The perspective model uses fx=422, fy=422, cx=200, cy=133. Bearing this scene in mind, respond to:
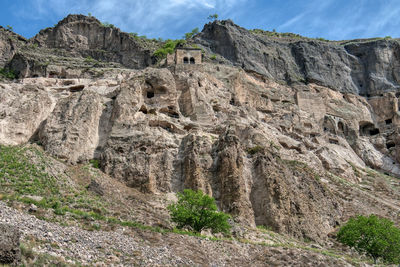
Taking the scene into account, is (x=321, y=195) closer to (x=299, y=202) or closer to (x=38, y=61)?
(x=299, y=202)

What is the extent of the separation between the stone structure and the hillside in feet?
13.5

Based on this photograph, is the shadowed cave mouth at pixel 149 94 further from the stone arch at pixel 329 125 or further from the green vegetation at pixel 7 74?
the stone arch at pixel 329 125

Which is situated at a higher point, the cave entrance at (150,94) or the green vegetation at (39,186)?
the cave entrance at (150,94)

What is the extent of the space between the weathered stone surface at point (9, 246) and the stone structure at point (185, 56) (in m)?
52.0

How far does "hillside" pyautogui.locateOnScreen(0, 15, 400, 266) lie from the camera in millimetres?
21000

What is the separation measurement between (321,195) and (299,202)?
194 inches

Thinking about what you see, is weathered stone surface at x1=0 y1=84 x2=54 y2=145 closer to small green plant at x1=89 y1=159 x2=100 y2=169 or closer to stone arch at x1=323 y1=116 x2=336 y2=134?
small green plant at x1=89 y1=159 x2=100 y2=169

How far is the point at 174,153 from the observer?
37344 mm

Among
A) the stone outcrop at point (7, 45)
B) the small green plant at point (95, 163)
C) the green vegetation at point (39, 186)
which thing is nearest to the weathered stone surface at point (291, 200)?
the small green plant at point (95, 163)

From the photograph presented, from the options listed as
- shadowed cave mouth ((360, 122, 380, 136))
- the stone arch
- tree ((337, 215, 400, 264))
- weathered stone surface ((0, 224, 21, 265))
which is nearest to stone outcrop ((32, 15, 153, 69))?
the stone arch

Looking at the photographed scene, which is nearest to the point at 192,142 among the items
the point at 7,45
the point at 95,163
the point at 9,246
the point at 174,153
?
the point at 174,153

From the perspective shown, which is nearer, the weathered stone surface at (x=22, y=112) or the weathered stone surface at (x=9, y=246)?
the weathered stone surface at (x=9, y=246)

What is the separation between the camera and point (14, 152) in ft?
108

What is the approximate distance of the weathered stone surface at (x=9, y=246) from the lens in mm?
12531
